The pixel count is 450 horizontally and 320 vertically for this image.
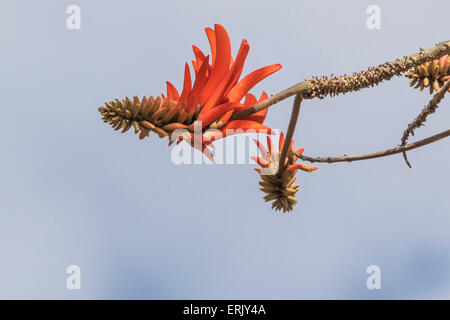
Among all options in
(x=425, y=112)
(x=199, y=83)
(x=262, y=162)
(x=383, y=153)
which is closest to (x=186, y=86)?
(x=199, y=83)

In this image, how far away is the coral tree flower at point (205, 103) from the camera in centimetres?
163

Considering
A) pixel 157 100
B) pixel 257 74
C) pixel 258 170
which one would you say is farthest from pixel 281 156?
pixel 157 100

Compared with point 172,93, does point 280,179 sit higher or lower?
lower

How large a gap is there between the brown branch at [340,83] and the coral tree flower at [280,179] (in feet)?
1.49

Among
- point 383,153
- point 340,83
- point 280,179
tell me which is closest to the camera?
point 340,83

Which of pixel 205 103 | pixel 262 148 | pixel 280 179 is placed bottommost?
pixel 280 179

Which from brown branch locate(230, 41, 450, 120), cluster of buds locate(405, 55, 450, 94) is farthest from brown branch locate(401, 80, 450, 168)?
cluster of buds locate(405, 55, 450, 94)

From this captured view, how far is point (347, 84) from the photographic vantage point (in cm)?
159

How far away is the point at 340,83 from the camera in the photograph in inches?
63.0

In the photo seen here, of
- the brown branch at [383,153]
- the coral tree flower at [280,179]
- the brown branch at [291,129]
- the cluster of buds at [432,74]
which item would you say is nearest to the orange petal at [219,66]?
the brown branch at [291,129]

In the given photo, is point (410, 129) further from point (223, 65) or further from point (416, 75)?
point (223, 65)

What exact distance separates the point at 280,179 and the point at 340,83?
604mm

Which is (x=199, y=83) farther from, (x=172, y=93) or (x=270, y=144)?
(x=270, y=144)

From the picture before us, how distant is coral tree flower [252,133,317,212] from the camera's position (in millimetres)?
2105
